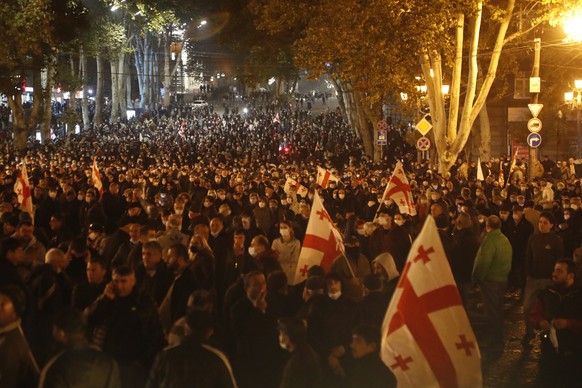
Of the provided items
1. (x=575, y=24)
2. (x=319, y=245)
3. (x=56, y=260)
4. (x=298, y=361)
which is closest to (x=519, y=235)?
(x=319, y=245)

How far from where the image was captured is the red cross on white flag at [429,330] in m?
5.21

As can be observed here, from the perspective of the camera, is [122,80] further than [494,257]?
Yes

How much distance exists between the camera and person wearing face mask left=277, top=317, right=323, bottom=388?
17.8 feet

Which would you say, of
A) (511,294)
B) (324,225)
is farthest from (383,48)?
(324,225)

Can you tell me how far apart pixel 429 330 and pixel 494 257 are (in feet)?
16.1

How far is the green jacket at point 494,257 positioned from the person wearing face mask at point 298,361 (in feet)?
15.9

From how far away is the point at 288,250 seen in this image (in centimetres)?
1007

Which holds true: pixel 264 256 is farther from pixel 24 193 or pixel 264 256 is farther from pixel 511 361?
pixel 24 193


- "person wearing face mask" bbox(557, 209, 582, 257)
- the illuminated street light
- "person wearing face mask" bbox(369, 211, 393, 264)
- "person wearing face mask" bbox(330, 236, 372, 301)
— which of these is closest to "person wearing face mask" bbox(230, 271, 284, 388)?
"person wearing face mask" bbox(330, 236, 372, 301)

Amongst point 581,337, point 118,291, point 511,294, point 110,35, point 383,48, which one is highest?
point 110,35

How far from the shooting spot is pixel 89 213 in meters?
13.2

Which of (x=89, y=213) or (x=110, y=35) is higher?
(x=110, y=35)

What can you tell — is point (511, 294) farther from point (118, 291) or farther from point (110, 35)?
point (110, 35)

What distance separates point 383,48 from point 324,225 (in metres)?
13.9
